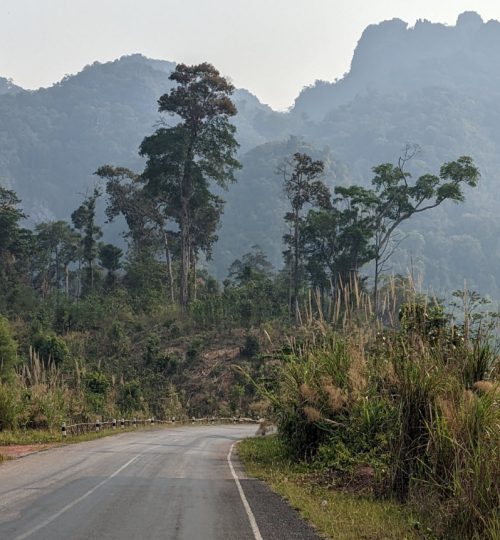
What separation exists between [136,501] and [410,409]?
207 inches

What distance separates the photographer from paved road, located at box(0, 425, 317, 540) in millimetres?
9352

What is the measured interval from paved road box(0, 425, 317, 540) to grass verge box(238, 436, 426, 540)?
324 mm

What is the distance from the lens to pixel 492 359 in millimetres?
10766

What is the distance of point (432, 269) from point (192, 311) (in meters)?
98.6

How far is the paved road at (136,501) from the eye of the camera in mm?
9352

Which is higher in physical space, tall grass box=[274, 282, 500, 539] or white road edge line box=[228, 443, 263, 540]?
tall grass box=[274, 282, 500, 539]

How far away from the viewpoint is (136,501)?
11750 millimetres

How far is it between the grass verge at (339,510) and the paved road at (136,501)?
324mm

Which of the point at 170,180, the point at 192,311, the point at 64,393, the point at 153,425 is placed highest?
the point at 170,180

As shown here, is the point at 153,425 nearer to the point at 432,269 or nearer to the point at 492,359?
the point at 492,359

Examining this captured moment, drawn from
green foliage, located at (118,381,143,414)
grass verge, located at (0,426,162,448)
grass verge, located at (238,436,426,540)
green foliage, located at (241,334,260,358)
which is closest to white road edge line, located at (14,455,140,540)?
grass verge, located at (238,436,426,540)

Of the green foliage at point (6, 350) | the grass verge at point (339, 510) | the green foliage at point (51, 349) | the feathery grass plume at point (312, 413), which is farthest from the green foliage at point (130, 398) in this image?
the feathery grass plume at point (312, 413)

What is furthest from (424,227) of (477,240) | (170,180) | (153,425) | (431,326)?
(431,326)

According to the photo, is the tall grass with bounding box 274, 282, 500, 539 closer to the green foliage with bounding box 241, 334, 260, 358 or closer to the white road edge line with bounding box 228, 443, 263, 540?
the white road edge line with bounding box 228, 443, 263, 540
